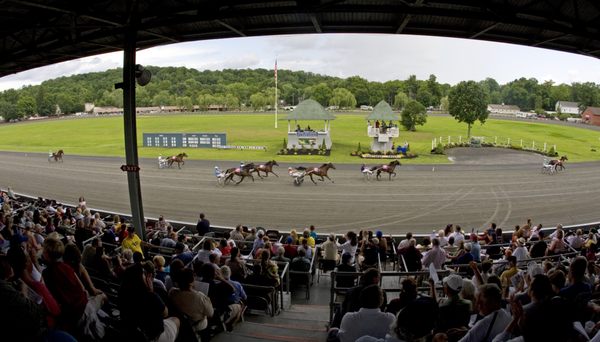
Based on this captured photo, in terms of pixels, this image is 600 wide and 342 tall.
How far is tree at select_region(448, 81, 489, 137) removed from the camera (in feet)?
152

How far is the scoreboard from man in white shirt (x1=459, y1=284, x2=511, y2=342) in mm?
38741

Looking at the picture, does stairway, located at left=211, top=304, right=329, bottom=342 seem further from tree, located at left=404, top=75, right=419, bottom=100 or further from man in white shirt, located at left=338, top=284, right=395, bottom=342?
tree, located at left=404, top=75, right=419, bottom=100

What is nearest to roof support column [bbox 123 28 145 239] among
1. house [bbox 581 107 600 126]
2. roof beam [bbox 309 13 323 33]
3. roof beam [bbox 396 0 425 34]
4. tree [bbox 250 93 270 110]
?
roof beam [bbox 309 13 323 33]

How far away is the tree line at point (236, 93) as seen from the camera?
10875cm

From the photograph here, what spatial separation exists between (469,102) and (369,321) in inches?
1860

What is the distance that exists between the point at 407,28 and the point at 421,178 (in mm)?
15484

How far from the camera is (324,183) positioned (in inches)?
925

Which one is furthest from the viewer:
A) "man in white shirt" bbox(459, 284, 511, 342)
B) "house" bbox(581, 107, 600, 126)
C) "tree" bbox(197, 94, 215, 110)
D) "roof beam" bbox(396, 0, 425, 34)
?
"tree" bbox(197, 94, 215, 110)

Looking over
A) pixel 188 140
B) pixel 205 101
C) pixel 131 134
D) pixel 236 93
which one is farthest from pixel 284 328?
pixel 236 93

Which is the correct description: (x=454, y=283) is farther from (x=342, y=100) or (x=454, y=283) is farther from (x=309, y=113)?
(x=342, y=100)

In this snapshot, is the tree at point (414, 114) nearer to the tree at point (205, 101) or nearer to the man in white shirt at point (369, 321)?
the man in white shirt at point (369, 321)

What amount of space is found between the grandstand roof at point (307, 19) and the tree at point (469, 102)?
37.2 meters

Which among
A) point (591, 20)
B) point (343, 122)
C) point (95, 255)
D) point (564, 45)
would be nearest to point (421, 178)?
point (564, 45)

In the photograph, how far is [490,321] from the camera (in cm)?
328
